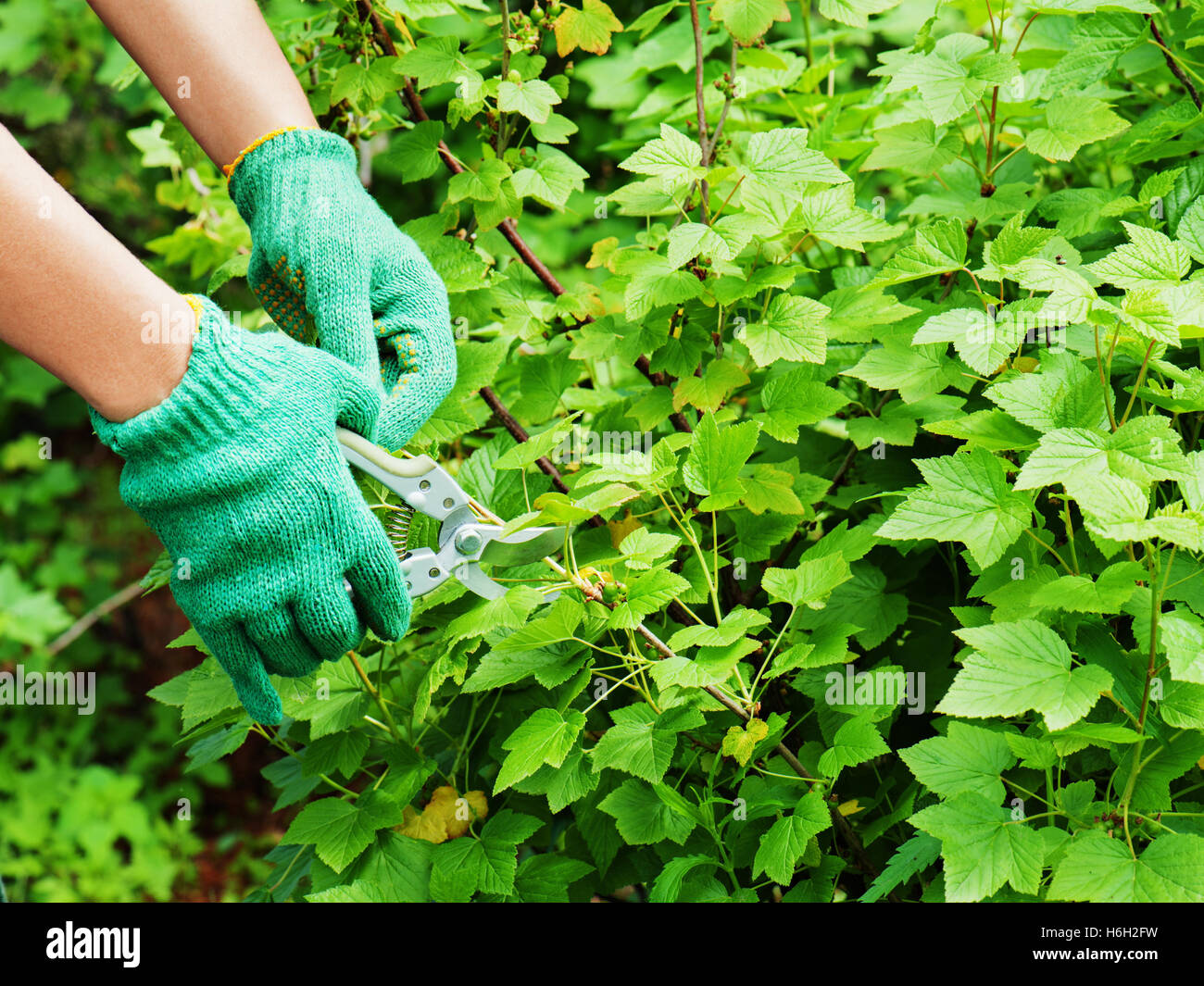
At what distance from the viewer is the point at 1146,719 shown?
0.98 m

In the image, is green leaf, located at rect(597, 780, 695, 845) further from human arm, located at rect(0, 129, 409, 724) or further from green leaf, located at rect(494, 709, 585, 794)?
human arm, located at rect(0, 129, 409, 724)

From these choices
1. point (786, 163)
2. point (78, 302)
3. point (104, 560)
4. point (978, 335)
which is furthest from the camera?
point (104, 560)

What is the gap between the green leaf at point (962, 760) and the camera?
0.99 meters

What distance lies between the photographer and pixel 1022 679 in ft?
3.06

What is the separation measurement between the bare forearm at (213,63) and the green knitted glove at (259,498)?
1.32 ft

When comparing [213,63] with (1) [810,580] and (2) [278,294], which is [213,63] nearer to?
(2) [278,294]

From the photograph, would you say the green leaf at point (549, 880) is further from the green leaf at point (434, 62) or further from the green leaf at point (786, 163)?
the green leaf at point (434, 62)

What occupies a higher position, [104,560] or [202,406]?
[202,406]

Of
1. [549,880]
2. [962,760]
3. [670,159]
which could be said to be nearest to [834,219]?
[670,159]

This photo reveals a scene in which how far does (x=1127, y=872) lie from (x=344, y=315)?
3.17 feet

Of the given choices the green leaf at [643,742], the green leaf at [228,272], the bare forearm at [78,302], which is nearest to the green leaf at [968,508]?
the green leaf at [643,742]

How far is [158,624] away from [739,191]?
294 centimetres

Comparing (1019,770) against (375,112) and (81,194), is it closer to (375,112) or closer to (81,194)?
(375,112)

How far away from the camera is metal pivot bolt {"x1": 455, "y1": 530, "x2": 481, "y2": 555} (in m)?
1.14
